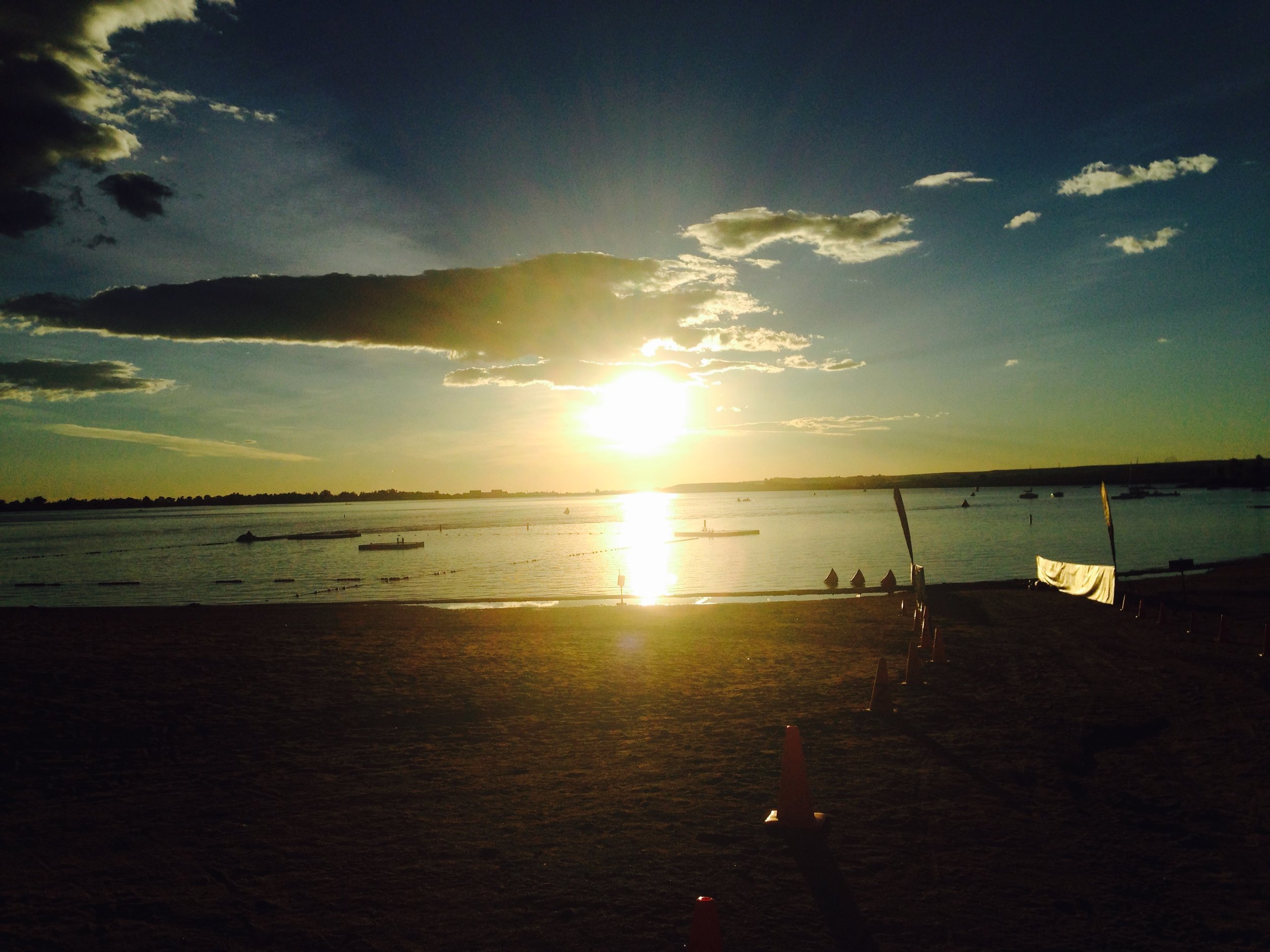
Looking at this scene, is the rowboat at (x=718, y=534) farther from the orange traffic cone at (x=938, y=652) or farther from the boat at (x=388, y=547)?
the orange traffic cone at (x=938, y=652)

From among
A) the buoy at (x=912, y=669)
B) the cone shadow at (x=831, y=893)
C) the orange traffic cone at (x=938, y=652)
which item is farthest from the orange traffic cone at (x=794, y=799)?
the orange traffic cone at (x=938, y=652)

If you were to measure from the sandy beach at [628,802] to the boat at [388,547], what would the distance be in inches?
2750

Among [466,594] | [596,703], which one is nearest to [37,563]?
[466,594]

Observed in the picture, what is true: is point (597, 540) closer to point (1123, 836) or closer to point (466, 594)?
point (466, 594)

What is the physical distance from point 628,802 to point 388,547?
83730 mm

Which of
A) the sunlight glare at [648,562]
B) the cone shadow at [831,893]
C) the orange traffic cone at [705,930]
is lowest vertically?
the sunlight glare at [648,562]

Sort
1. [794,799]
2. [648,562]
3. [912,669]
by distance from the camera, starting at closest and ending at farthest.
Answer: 1. [794,799]
2. [912,669]
3. [648,562]

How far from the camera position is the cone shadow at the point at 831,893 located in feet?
16.2

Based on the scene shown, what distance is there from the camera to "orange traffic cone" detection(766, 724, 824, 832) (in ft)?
22.4

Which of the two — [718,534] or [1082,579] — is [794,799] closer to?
[1082,579]

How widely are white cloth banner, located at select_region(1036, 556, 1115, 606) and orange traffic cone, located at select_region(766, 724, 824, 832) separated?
20.8 metres

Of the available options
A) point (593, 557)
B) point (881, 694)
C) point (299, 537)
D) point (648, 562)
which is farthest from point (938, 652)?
point (299, 537)

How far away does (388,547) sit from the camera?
86.5 meters

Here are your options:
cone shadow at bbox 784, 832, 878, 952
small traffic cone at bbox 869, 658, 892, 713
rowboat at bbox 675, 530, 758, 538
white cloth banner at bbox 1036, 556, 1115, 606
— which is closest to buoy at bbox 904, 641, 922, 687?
small traffic cone at bbox 869, 658, 892, 713
